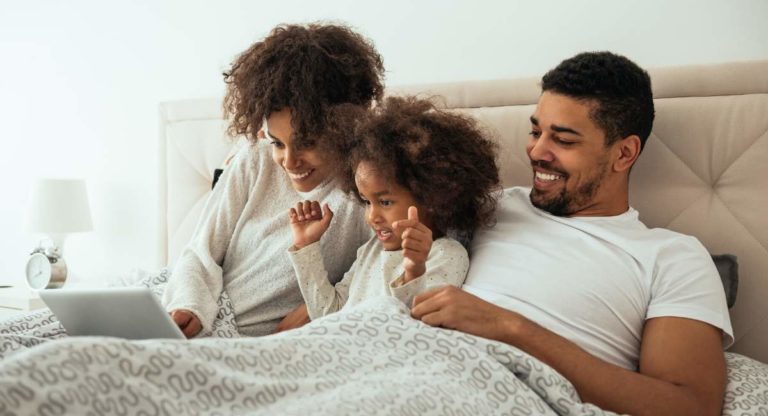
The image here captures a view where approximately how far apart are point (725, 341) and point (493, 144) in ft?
2.04

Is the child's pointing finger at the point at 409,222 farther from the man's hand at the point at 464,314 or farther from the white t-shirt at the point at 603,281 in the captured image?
the white t-shirt at the point at 603,281

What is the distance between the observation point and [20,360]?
0.84m

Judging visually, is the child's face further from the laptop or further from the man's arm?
the laptop

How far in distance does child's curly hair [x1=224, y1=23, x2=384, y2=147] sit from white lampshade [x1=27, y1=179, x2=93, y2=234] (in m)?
1.50

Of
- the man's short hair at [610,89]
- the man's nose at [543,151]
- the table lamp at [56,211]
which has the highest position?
the man's short hair at [610,89]

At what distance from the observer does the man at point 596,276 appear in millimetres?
1359

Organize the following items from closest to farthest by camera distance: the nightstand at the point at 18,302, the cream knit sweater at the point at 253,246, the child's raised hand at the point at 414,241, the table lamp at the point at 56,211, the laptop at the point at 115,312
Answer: the laptop at the point at 115,312
the child's raised hand at the point at 414,241
the cream knit sweater at the point at 253,246
the nightstand at the point at 18,302
the table lamp at the point at 56,211

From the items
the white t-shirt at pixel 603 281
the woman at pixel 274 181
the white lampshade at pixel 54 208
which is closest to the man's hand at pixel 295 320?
the woman at pixel 274 181

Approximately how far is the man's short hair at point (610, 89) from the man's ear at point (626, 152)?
0.04 feet

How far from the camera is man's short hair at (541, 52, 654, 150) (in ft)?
5.45

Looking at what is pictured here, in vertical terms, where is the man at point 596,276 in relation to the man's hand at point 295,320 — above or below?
above

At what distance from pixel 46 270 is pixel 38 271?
0.05 meters

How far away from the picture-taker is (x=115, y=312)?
1.33 m

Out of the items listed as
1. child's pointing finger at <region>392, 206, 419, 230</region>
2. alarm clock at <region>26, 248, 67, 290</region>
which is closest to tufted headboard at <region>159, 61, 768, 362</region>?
child's pointing finger at <region>392, 206, 419, 230</region>
